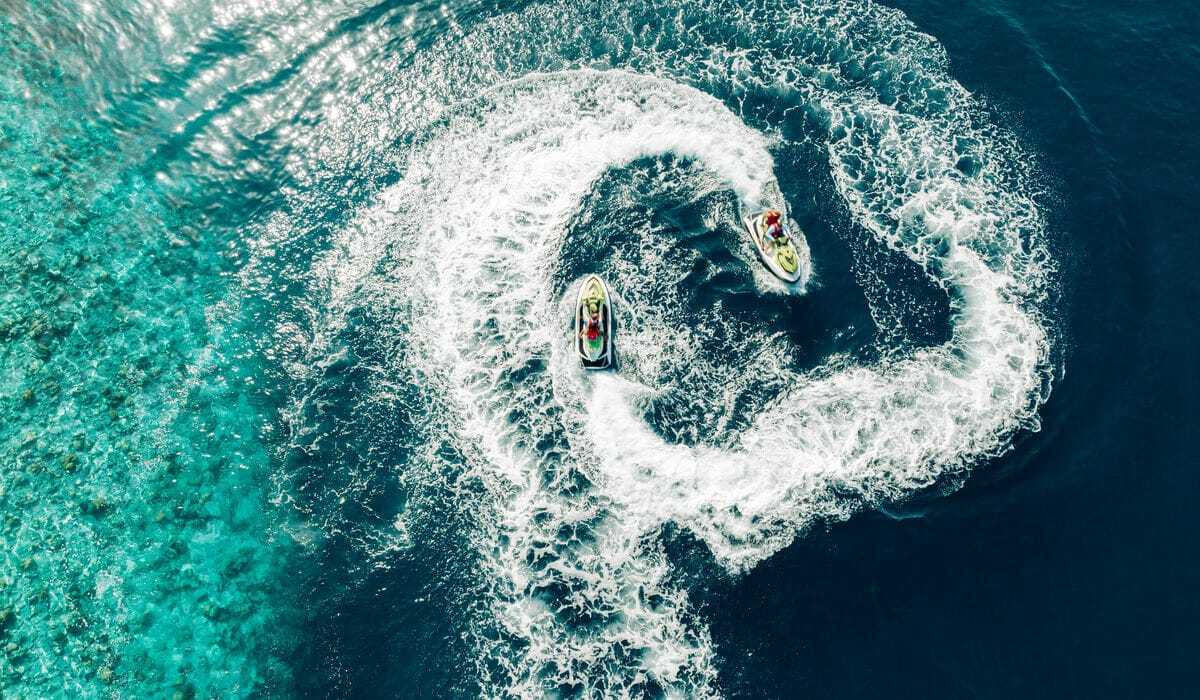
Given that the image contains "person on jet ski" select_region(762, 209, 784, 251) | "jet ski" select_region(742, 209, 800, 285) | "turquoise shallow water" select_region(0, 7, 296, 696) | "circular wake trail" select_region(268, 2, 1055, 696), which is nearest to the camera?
"turquoise shallow water" select_region(0, 7, 296, 696)

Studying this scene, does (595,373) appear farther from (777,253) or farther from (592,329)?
(777,253)

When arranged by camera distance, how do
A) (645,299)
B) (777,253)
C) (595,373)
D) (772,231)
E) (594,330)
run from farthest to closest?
(645,299)
(772,231)
(777,253)
(595,373)
(594,330)

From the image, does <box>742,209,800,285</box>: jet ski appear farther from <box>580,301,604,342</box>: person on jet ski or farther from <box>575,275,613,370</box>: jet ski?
<box>580,301,604,342</box>: person on jet ski

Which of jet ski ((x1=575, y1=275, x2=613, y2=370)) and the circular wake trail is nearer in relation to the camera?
the circular wake trail

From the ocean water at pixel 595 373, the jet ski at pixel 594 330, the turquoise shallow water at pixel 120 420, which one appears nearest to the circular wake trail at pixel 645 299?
the ocean water at pixel 595 373

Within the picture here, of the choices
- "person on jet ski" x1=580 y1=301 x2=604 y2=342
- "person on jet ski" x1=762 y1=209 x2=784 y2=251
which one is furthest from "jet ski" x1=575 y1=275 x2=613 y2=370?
"person on jet ski" x1=762 y1=209 x2=784 y2=251

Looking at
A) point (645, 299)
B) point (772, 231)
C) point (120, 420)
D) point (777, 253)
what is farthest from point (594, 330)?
point (120, 420)
